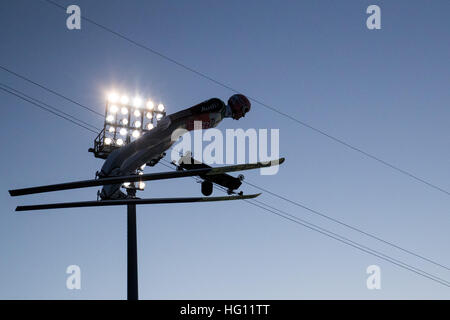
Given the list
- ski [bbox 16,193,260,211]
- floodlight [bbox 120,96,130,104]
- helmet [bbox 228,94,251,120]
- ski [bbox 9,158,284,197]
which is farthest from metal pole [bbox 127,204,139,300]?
floodlight [bbox 120,96,130,104]

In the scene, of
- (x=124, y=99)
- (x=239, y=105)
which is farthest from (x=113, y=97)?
(x=239, y=105)

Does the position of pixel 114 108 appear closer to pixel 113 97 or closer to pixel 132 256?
pixel 113 97

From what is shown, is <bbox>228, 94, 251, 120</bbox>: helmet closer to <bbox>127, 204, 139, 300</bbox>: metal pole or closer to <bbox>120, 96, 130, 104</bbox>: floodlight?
<bbox>127, 204, 139, 300</bbox>: metal pole

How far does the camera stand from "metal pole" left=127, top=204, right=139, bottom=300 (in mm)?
11930

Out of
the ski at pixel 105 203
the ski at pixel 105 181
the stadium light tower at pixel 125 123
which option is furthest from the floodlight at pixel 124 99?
the ski at pixel 105 181

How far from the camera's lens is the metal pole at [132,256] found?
11.9 meters

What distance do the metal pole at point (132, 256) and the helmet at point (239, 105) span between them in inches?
206

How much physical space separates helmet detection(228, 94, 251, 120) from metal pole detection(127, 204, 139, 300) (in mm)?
5223

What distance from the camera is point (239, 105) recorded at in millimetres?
9609
